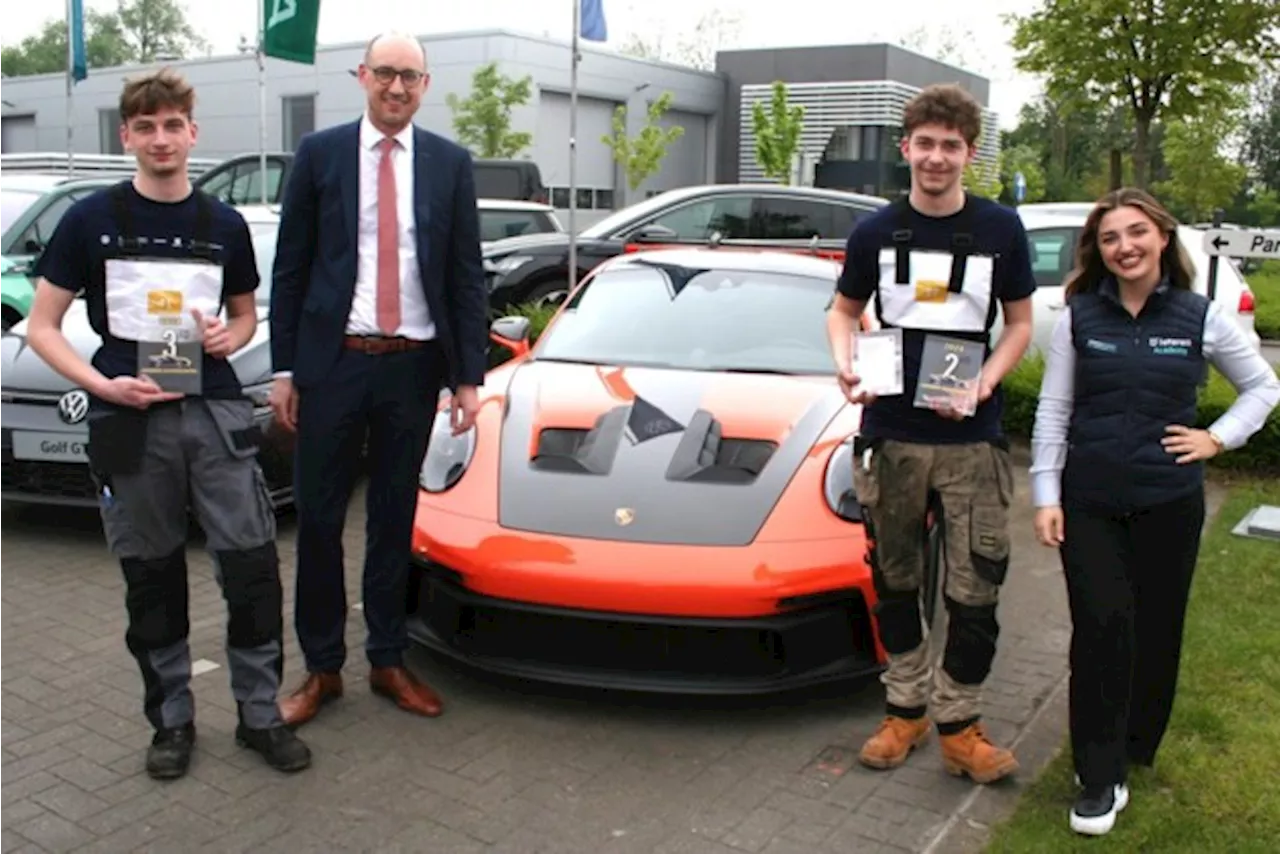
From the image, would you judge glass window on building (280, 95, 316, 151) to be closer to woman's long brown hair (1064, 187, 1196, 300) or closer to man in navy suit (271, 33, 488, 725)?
man in navy suit (271, 33, 488, 725)

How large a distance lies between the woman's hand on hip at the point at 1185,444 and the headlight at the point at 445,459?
2261mm

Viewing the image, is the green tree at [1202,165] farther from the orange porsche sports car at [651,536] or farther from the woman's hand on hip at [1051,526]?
the woman's hand on hip at [1051,526]

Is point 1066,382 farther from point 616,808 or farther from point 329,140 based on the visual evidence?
point 329,140

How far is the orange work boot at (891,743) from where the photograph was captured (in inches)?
144

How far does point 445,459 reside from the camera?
445 centimetres

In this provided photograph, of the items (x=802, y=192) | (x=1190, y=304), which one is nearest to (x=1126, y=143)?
(x=802, y=192)

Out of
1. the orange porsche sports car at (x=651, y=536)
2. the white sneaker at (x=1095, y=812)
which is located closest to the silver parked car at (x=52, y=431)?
the orange porsche sports car at (x=651, y=536)

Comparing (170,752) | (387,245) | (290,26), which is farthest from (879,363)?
(290,26)

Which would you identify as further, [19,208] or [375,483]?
[19,208]

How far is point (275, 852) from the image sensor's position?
10.2ft

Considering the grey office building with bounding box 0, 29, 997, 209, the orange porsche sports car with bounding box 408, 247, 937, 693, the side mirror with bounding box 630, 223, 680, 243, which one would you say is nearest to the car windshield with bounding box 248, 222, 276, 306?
the orange porsche sports car with bounding box 408, 247, 937, 693

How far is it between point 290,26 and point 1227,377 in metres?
13.9

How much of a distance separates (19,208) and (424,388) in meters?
7.68

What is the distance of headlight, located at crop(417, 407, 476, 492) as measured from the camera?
14.2 feet
